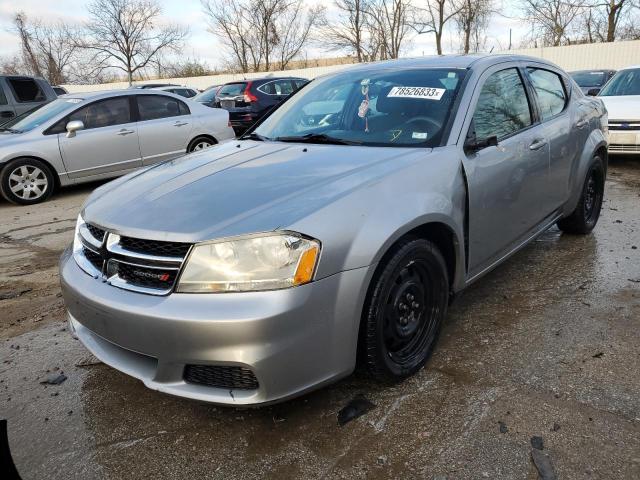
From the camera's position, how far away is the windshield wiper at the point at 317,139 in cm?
297

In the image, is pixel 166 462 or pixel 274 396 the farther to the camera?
pixel 166 462

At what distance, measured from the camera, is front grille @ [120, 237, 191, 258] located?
202 cm

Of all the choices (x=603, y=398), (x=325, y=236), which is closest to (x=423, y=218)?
(x=325, y=236)

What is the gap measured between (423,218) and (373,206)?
31 centimetres

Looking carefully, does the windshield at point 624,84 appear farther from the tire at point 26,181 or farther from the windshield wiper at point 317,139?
the tire at point 26,181

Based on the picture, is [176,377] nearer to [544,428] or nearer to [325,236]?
[325,236]

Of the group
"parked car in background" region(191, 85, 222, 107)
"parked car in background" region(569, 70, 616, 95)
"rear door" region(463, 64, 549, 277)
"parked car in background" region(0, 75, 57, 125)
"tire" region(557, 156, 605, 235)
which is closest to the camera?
"rear door" region(463, 64, 549, 277)

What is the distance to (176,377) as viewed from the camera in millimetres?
2021

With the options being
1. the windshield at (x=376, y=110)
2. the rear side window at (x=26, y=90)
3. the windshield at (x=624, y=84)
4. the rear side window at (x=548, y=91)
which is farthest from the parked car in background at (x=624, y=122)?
the rear side window at (x=26, y=90)

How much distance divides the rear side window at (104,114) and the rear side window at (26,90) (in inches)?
122

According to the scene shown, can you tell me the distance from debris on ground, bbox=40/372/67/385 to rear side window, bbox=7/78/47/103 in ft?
28.2

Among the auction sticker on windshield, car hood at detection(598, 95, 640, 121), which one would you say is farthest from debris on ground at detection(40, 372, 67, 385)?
car hood at detection(598, 95, 640, 121)

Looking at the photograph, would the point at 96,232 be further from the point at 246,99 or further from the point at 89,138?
the point at 246,99

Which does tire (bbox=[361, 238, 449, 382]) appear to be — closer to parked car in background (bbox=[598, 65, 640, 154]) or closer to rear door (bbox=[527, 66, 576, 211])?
rear door (bbox=[527, 66, 576, 211])
